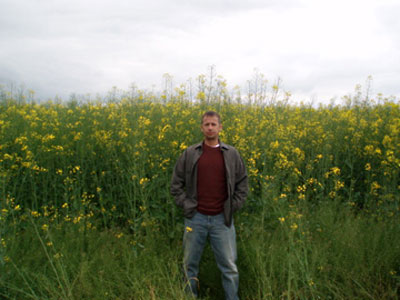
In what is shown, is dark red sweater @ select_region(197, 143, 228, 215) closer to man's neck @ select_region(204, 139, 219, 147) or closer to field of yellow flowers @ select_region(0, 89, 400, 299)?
man's neck @ select_region(204, 139, 219, 147)

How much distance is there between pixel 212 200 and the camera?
3.04 m

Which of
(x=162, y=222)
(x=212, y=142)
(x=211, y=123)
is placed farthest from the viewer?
(x=162, y=222)

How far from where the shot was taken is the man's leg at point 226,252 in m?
3.01

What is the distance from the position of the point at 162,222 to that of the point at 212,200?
1361 millimetres

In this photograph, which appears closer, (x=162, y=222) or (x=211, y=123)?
(x=211, y=123)

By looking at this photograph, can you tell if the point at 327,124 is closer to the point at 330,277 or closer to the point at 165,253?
the point at 330,277

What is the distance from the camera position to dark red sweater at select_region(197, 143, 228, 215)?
9.98 feet

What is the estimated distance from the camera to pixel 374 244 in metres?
3.31

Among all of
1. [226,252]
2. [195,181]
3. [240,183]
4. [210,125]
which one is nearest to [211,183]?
[195,181]

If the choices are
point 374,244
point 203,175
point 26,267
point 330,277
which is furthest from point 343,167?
point 26,267

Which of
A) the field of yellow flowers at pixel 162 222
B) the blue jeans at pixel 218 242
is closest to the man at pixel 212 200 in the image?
the blue jeans at pixel 218 242

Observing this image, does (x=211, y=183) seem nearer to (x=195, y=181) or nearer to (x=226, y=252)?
(x=195, y=181)

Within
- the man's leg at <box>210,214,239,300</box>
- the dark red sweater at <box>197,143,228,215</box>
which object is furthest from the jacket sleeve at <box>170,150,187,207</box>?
the man's leg at <box>210,214,239,300</box>

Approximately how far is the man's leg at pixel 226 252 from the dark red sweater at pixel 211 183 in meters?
0.14
